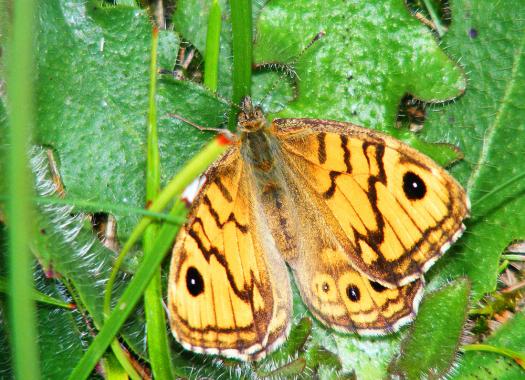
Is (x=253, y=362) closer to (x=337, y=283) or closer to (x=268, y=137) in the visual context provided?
(x=337, y=283)

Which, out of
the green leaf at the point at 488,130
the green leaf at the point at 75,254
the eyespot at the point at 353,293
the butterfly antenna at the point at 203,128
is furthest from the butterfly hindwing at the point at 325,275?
the green leaf at the point at 75,254

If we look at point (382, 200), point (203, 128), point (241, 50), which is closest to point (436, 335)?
point (382, 200)

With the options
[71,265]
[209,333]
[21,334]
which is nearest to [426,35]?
[209,333]

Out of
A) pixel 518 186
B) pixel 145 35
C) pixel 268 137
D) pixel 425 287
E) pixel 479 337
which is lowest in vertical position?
pixel 479 337

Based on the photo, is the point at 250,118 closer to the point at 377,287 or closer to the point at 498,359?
the point at 377,287

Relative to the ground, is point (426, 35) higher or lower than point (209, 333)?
higher

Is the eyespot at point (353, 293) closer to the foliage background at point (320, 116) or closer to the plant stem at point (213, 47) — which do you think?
the foliage background at point (320, 116)

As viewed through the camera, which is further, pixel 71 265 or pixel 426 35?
pixel 426 35

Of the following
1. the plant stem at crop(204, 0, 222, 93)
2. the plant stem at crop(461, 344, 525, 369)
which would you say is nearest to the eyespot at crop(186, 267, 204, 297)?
the plant stem at crop(204, 0, 222, 93)
